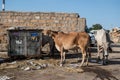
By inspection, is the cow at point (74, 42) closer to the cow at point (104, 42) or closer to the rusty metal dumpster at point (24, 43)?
the cow at point (104, 42)

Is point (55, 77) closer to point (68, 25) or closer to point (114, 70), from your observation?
point (114, 70)

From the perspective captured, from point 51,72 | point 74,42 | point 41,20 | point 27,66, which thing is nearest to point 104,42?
point 74,42

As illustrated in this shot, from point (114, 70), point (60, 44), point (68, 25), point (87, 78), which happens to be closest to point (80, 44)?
point (60, 44)

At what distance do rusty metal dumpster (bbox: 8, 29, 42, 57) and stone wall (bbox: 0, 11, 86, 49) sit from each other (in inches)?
175

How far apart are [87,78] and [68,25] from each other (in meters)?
9.66

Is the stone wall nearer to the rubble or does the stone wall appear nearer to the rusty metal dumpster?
the rusty metal dumpster

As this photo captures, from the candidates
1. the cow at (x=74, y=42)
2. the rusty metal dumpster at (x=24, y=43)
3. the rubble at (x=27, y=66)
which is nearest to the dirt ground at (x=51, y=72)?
the rubble at (x=27, y=66)

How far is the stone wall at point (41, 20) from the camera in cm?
1936

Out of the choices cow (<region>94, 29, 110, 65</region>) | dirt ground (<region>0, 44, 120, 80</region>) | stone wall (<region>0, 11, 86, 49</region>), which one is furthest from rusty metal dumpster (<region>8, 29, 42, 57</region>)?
stone wall (<region>0, 11, 86, 49</region>)

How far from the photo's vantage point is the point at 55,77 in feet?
34.4

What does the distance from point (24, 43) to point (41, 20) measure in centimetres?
511

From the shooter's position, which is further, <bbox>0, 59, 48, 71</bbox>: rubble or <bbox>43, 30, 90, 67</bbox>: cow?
<bbox>43, 30, 90, 67</bbox>: cow

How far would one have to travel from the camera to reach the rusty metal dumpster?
47.6 feet

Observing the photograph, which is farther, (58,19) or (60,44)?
(58,19)
